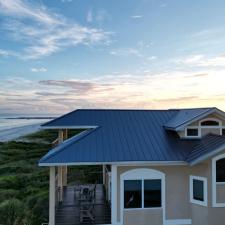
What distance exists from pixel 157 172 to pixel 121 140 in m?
2.18

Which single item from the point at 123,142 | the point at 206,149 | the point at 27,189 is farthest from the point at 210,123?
the point at 27,189

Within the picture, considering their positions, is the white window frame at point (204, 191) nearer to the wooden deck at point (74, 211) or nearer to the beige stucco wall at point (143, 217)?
the beige stucco wall at point (143, 217)

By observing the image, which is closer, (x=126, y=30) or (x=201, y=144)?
(x=201, y=144)

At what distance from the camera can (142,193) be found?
11.1m

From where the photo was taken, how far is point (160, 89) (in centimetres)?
2336

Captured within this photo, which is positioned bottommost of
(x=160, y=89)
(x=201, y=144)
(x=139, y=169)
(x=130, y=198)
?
(x=130, y=198)

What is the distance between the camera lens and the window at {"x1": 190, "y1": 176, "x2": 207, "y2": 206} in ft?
35.2

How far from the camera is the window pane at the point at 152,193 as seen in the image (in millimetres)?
11164

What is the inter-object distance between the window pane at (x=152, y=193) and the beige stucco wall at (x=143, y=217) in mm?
283

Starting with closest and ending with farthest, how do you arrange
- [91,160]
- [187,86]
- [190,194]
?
[91,160], [190,194], [187,86]

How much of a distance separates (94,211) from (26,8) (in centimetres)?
1115

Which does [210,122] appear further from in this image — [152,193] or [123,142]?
[152,193]

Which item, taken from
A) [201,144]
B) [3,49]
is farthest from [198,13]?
[3,49]

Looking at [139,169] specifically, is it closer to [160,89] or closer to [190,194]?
[190,194]
